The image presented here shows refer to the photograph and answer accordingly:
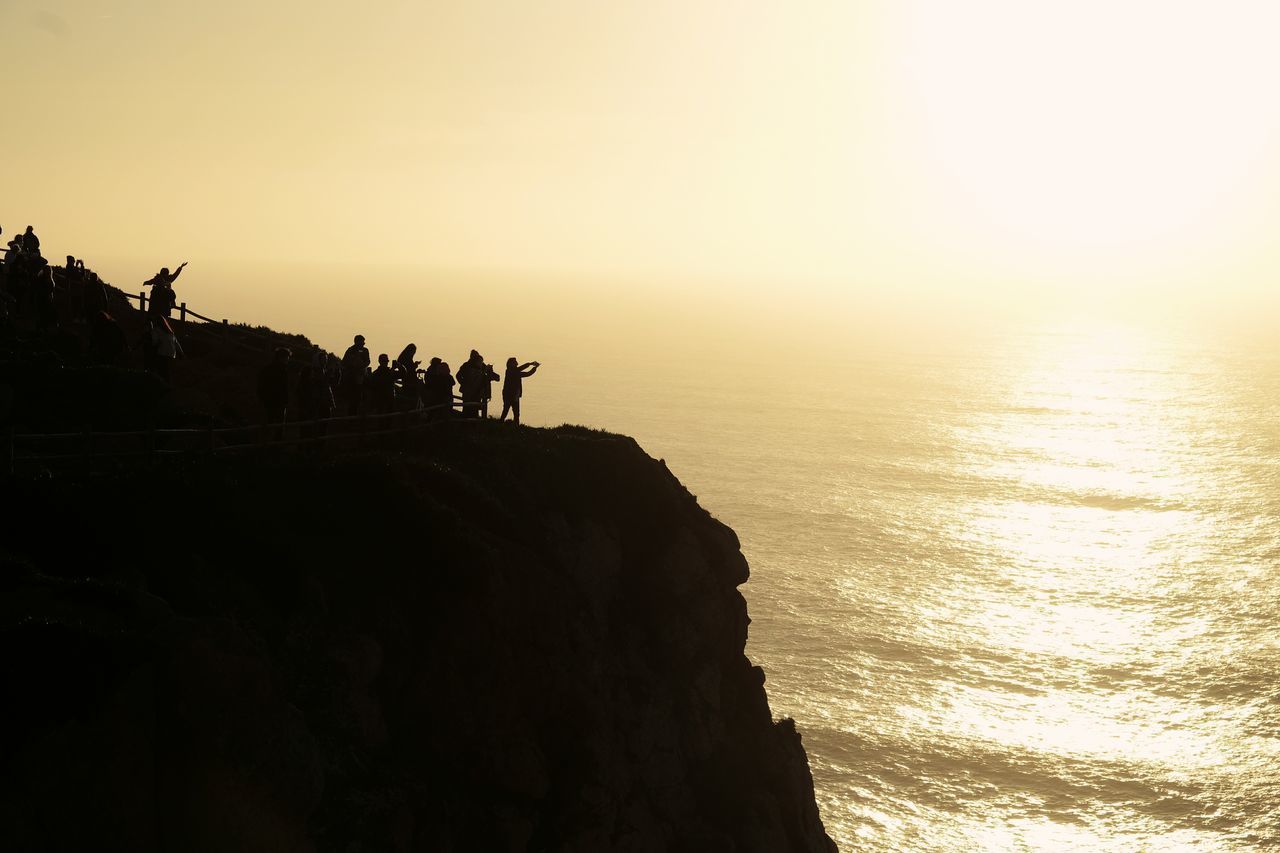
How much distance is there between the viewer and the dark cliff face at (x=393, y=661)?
62.4ft

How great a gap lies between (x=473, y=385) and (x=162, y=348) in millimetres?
9825

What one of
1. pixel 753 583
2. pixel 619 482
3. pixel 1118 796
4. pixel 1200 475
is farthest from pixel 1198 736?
pixel 1200 475

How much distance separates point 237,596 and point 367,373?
11.8m

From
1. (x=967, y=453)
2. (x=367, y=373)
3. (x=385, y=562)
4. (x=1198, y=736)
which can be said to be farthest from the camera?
(x=967, y=453)

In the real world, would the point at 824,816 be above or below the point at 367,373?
below

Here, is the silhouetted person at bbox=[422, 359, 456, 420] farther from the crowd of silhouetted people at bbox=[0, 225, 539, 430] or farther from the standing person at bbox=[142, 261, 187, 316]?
the standing person at bbox=[142, 261, 187, 316]

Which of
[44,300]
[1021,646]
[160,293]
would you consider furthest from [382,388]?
[1021,646]

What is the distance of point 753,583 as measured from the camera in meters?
107

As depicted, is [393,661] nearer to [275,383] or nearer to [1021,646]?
[275,383]

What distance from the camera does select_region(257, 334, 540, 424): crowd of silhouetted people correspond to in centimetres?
3059

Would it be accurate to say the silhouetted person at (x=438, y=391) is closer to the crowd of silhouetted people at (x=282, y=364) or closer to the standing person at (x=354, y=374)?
the crowd of silhouetted people at (x=282, y=364)

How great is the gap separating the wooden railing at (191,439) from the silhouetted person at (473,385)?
5.63 feet

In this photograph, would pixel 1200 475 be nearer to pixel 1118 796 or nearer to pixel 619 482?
pixel 1118 796

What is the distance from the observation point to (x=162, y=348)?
32938 mm
